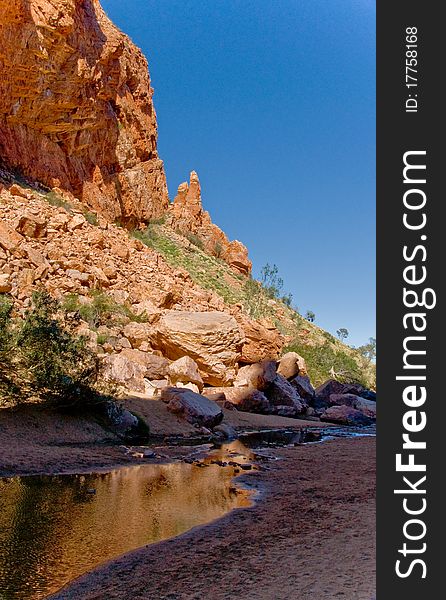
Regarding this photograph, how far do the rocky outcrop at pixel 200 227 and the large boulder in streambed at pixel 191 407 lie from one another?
3328 cm

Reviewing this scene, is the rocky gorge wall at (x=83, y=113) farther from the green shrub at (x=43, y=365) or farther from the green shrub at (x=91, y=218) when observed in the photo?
the green shrub at (x=43, y=365)

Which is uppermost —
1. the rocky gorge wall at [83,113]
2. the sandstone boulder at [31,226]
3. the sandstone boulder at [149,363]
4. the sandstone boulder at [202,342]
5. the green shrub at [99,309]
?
the rocky gorge wall at [83,113]

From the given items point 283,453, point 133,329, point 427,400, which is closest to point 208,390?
point 133,329

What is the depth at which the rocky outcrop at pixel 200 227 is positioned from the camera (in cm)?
5116

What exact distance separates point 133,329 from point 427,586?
20426 mm

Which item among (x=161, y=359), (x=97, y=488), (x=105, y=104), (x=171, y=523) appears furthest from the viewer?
(x=105, y=104)

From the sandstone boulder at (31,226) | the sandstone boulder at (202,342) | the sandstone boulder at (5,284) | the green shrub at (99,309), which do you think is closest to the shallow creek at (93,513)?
the sandstone boulder at (202,342)

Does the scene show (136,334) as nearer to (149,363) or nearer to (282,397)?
(149,363)

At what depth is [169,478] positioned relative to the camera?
9.26 m

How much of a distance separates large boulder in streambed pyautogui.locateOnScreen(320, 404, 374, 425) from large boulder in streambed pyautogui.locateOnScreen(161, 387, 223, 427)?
27.2 feet

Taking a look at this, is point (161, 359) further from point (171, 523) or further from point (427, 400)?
point (427, 400)

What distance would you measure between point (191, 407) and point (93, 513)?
9.85 metres

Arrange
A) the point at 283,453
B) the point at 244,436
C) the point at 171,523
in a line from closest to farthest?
1. the point at 171,523
2. the point at 283,453
3. the point at 244,436

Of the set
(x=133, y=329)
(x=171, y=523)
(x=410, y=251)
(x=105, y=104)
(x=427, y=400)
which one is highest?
(x=105, y=104)
